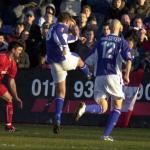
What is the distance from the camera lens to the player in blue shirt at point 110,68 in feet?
45.9

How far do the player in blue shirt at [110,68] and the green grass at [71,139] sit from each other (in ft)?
1.62

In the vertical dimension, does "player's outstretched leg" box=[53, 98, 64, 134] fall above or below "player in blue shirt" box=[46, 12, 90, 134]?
below

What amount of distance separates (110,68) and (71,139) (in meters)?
1.51

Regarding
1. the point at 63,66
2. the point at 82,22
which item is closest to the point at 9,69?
the point at 63,66

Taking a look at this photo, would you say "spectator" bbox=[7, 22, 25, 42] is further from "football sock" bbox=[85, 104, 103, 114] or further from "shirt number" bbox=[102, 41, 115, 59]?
"shirt number" bbox=[102, 41, 115, 59]

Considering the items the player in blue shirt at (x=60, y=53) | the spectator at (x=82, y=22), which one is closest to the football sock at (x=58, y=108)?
the player in blue shirt at (x=60, y=53)

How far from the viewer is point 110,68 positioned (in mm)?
14180

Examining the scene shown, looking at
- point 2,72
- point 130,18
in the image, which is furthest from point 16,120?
point 130,18

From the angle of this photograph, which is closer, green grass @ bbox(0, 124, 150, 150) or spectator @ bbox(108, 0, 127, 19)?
green grass @ bbox(0, 124, 150, 150)

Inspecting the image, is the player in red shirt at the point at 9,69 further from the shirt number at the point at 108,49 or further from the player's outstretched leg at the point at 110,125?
the player's outstretched leg at the point at 110,125

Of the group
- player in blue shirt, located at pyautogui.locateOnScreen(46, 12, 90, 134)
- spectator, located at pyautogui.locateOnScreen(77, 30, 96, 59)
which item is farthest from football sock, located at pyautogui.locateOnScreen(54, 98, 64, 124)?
spectator, located at pyautogui.locateOnScreen(77, 30, 96, 59)

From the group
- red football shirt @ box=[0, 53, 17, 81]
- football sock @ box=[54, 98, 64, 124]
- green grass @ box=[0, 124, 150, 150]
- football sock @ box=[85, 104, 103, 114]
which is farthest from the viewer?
red football shirt @ box=[0, 53, 17, 81]

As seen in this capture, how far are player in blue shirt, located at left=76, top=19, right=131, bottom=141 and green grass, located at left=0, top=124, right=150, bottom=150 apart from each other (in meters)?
0.49

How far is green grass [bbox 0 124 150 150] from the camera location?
12.0 meters
